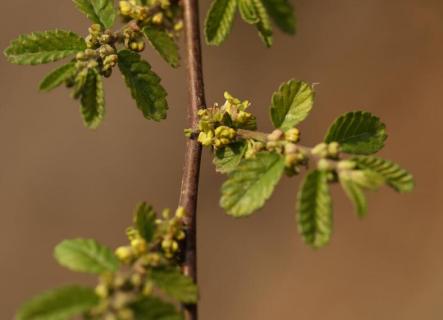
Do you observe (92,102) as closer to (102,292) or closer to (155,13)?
(155,13)

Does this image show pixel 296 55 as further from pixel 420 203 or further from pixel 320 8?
pixel 420 203

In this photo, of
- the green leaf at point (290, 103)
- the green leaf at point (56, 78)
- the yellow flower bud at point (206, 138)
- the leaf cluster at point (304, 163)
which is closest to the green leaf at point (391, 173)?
the leaf cluster at point (304, 163)

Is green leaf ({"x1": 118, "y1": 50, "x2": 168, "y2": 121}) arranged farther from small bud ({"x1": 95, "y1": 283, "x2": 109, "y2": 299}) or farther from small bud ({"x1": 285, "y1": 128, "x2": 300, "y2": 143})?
small bud ({"x1": 95, "y1": 283, "x2": 109, "y2": 299})

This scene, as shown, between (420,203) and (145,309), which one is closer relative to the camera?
(145,309)

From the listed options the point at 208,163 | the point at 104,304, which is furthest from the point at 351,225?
the point at 104,304

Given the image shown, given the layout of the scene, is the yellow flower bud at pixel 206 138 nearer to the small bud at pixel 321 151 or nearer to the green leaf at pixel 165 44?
the green leaf at pixel 165 44

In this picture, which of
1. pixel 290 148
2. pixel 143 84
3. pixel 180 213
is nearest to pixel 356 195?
pixel 290 148
